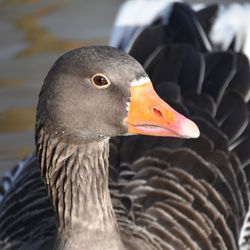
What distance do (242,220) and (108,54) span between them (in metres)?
2.06

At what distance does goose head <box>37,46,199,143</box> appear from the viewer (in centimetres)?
503

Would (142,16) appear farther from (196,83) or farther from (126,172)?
(126,172)

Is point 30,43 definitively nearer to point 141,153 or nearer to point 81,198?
point 141,153

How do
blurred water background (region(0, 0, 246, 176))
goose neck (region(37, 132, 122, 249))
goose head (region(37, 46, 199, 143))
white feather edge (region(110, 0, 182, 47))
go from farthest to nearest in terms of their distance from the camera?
blurred water background (region(0, 0, 246, 176)), white feather edge (region(110, 0, 182, 47)), goose neck (region(37, 132, 122, 249)), goose head (region(37, 46, 199, 143))

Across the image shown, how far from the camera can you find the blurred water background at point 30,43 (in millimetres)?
8586

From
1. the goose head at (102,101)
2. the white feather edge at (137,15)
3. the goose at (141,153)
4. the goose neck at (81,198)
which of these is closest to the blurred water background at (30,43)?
the goose at (141,153)

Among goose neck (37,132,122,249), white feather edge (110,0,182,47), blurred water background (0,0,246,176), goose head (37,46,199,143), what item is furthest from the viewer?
blurred water background (0,0,246,176)

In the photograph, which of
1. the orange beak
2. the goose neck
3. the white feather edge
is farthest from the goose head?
the white feather edge

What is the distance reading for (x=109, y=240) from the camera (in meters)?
5.46

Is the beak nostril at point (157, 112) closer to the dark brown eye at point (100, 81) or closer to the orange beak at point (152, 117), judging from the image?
the orange beak at point (152, 117)

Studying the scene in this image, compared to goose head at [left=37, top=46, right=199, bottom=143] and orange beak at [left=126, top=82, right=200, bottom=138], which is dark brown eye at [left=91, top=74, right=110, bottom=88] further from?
orange beak at [left=126, top=82, right=200, bottom=138]

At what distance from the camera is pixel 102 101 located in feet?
16.8

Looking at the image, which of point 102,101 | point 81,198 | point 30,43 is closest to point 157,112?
point 102,101

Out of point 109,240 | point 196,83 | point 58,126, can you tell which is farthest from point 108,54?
point 196,83
